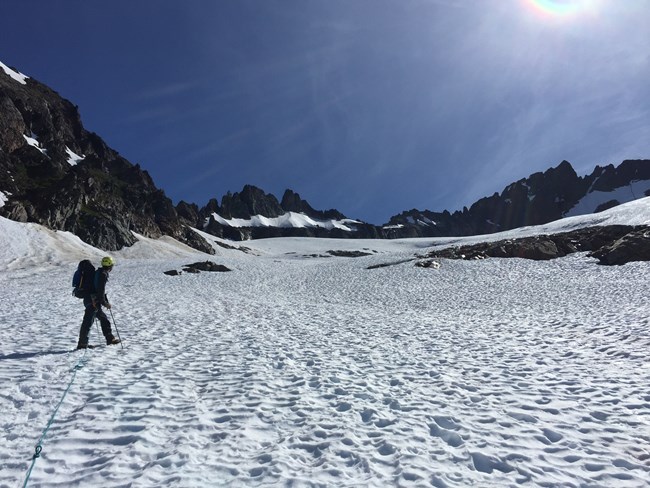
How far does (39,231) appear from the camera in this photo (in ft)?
156

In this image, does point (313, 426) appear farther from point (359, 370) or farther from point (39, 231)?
point (39, 231)

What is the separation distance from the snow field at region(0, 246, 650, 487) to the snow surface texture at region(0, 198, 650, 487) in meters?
0.04

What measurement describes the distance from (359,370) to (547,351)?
5935mm

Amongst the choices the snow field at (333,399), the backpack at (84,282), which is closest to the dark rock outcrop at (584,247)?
the snow field at (333,399)

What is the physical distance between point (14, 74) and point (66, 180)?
251ft

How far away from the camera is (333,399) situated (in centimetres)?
749

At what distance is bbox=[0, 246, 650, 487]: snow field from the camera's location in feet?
16.6

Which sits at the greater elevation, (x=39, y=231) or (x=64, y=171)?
(x=64, y=171)

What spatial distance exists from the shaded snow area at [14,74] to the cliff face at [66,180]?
2.70 ft

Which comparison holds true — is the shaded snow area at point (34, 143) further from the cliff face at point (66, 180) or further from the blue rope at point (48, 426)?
the blue rope at point (48, 426)

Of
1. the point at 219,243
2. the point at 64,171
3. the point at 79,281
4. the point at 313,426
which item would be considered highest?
the point at 64,171

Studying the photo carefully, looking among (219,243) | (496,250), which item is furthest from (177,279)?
(219,243)

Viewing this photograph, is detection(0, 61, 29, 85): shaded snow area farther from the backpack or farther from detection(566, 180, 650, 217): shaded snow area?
detection(566, 180, 650, 217): shaded snow area

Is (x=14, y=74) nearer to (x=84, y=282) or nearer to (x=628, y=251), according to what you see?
(x=84, y=282)
